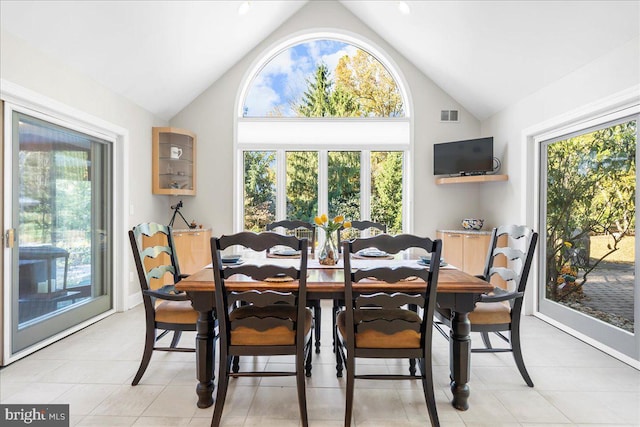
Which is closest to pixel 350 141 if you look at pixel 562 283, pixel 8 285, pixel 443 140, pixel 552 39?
pixel 443 140

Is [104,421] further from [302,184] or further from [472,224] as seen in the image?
[472,224]

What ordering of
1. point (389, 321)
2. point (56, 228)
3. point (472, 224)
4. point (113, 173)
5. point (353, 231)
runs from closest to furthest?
point (389, 321), point (56, 228), point (113, 173), point (472, 224), point (353, 231)

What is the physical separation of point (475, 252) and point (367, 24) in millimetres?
3391

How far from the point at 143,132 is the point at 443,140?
397 centimetres

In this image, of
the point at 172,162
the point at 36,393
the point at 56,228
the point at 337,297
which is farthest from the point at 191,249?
the point at 337,297

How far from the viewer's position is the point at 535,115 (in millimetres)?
3717

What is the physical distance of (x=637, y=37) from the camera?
2.52 m

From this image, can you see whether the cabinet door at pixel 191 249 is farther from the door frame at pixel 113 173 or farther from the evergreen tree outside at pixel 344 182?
the evergreen tree outside at pixel 344 182

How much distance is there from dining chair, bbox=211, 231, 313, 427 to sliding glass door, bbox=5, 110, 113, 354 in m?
1.92

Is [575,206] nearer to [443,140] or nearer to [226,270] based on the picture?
[443,140]

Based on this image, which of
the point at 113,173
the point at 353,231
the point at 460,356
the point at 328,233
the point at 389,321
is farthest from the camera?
the point at 353,231

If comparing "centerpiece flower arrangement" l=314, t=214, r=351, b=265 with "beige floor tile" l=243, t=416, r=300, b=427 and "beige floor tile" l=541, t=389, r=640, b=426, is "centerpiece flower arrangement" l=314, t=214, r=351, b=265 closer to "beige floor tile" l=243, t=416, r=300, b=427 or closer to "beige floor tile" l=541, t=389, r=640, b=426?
"beige floor tile" l=243, t=416, r=300, b=427

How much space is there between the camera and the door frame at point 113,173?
2.54 metres

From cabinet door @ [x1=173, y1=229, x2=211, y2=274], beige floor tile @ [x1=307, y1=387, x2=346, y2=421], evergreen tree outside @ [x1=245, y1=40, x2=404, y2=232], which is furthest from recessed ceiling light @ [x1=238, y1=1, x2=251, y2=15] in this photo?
beige floor tile @ [x1=307, y1=387, x2=346, y2=421]
